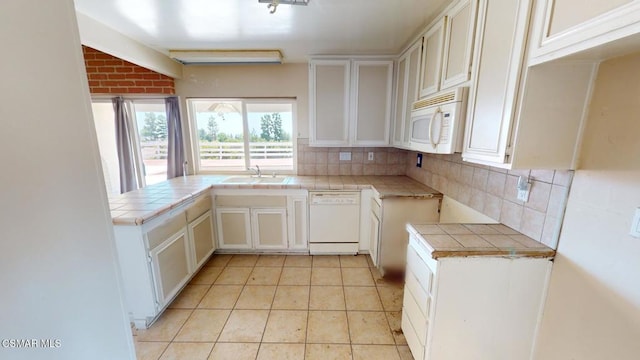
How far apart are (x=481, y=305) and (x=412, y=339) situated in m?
0.49

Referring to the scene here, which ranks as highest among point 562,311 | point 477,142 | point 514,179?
point 477,142

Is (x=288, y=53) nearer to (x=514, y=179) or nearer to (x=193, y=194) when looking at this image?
(x=193, y=194)

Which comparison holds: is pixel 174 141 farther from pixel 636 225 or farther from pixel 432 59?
pixel 636 225

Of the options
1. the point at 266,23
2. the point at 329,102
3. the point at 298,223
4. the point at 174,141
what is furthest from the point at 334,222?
the point at 174,141

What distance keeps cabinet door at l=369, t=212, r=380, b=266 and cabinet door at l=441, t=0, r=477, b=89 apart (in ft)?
4.51

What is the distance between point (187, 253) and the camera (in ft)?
7.38

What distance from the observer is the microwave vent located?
147 centimetres

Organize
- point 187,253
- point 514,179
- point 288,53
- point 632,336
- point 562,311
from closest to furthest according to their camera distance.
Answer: point 632,336 → point 562,311 → point 514,179 → point 187,253 → point 288,53

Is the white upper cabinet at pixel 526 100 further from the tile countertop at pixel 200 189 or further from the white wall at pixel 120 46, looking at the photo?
the white wall at pixel 120 46

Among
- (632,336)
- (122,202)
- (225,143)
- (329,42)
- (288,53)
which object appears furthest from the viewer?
(225,143)

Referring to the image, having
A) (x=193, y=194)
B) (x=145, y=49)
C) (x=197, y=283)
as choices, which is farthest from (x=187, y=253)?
(x=145, y=49)

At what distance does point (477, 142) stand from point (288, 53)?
2.20 meters

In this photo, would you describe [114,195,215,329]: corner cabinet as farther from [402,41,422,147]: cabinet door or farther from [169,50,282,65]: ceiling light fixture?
[402,41,422,147]: cabinet door

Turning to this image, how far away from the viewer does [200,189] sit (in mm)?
2492
